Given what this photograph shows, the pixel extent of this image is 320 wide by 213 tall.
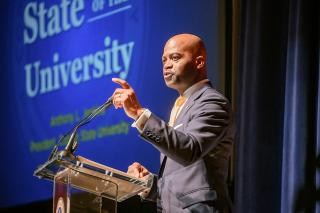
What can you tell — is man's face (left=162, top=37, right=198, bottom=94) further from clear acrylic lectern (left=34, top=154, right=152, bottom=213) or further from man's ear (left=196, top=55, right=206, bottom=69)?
clear acrylic lectern (left=34, top=154, right=152, bottom=213)

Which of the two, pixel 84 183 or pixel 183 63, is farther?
pixel 183 63

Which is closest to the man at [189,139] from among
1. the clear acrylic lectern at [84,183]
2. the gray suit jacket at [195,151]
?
the gray suit jacket at [195,151]

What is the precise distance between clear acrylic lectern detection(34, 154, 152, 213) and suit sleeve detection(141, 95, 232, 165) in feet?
0.56

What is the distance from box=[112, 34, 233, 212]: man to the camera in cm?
221

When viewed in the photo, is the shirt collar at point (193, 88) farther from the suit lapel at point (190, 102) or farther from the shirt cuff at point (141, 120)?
the shirt cuff at point (141, 120)

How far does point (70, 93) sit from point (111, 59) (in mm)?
403

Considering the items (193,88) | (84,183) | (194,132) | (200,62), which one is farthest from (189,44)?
(84,183)

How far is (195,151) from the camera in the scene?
2221 mm

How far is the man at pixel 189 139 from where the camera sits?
221 cm

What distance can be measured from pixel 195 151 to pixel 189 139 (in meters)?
0.05

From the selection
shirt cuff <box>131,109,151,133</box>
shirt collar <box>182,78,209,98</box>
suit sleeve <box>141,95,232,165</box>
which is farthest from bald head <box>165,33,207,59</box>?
shirt cuff <box>131,109,151,133</box>

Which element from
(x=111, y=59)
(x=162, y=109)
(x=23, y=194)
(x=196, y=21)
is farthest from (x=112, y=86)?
(x=23, y=194)

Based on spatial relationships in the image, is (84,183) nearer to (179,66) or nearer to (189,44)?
(179,66)

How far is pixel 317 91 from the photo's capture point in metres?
3.17
